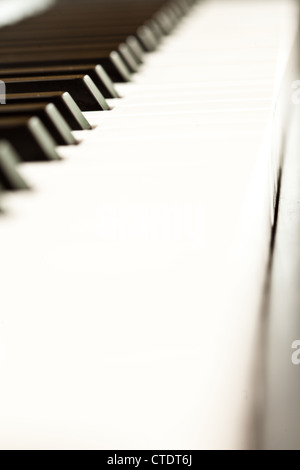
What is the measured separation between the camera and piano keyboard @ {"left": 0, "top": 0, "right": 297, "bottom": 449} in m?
0.64

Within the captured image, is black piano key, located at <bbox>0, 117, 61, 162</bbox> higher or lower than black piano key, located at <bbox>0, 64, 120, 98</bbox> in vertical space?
lower

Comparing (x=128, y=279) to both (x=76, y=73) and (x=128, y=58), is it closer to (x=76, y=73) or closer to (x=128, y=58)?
(x=76, y=73)

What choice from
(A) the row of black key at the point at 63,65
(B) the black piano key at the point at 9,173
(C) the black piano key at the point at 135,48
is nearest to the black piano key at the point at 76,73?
(A) the row of black key at the point at 63,65

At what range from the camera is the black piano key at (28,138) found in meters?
0.80

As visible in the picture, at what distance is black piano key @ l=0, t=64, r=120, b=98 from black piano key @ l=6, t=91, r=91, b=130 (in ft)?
0.62

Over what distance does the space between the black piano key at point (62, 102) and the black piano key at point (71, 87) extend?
0.28 ft

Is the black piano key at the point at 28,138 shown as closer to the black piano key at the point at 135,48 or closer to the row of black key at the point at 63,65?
the row of black key at the point at 63,65

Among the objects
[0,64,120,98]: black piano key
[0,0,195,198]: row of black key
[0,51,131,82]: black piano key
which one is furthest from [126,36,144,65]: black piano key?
[0,64,120,98]: black piano key

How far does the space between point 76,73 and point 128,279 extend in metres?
0.59

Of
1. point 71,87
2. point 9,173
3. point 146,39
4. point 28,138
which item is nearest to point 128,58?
point 146,39

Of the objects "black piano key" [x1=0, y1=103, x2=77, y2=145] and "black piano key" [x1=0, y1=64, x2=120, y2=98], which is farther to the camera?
"black piano key" [x1=0, y1=64, x2=120, y2=98]

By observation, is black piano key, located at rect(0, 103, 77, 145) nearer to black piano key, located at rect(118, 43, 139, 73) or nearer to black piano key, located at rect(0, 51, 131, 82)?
black piano key, located at rect(0, 51, 131, 82)

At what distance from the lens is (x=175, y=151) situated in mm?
861

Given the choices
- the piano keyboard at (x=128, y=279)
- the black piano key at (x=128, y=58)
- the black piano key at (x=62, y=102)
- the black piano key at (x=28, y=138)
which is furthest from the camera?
the black piano key at (x=128, y=58)
